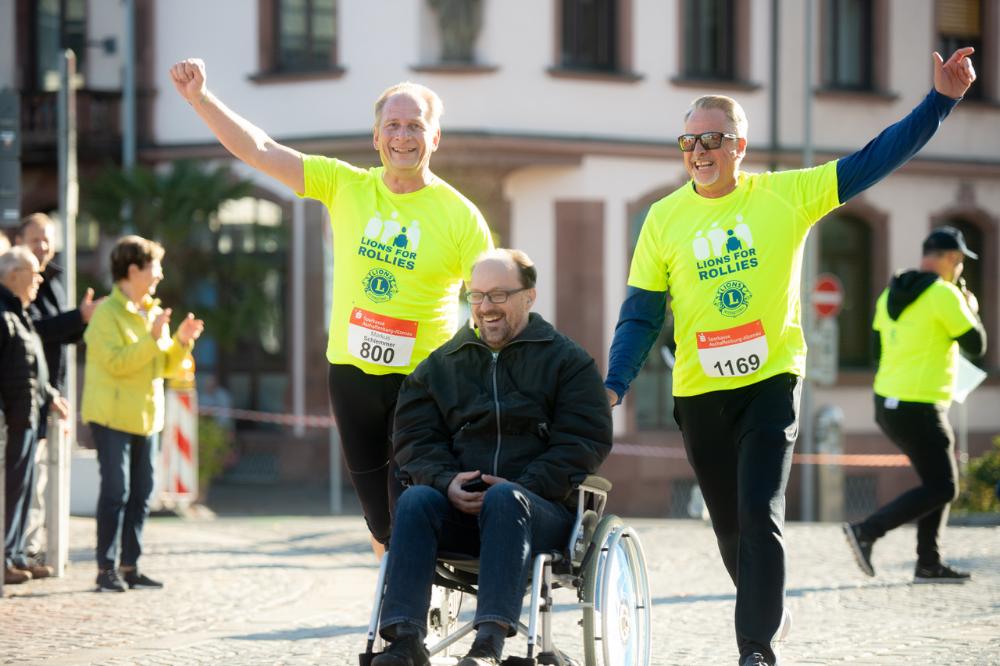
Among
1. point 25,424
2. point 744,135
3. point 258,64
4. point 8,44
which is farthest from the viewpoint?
point 8,44

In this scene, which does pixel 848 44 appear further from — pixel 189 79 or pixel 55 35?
pixel 189 79

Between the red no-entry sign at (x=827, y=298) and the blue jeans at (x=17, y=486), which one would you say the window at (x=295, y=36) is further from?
the blue jeans at (x=17, y=486)

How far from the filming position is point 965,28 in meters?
27.5

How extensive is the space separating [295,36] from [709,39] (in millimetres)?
5436

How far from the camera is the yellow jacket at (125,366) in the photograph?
33.4 ft

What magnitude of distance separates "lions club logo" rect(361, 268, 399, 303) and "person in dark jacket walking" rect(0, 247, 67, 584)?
401 centimetres

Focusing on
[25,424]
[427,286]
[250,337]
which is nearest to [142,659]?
[427,286]

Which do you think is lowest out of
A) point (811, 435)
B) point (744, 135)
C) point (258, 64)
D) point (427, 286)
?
point (811, 435)

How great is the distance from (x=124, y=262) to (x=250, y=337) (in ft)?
45.7

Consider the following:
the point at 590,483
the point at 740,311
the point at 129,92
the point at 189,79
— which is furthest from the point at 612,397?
the point at 129,92

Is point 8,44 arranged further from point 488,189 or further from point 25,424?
point 25,424

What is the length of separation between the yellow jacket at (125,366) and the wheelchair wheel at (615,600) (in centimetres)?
435

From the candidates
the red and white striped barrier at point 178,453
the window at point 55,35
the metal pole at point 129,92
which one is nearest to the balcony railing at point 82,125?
the metal pole at point 129,92

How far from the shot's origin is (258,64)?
2412 centimetres
